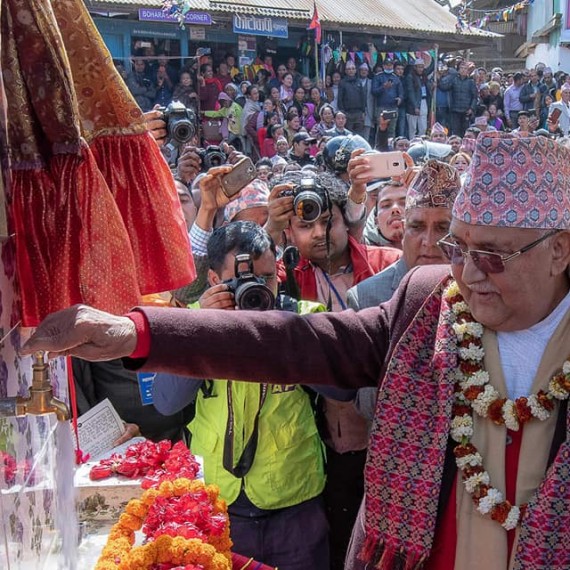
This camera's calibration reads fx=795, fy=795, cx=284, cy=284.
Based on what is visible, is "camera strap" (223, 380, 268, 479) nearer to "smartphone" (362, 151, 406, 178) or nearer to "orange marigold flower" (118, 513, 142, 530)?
"orange marigold flower" (118, 513, 142, 530)

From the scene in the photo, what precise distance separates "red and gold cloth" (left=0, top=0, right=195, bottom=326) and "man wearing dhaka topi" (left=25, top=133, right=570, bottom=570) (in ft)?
0.48

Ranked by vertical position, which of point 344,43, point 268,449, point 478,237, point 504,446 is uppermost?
point 344,43

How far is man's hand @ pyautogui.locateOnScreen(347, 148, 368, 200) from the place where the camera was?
359cm

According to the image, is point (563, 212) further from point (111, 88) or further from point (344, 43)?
point (344, 43)

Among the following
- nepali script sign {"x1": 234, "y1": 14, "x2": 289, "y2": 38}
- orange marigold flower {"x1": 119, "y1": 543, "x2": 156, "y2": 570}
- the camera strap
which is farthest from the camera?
nepali script sign {"x1": 234, "y1": 14, "x2": 289, "y2": 38}

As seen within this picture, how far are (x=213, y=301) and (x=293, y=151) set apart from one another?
31.0 ft

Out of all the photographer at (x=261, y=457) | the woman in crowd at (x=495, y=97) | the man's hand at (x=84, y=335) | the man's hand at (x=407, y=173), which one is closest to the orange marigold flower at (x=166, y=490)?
the photographer at (x=261, y=457)

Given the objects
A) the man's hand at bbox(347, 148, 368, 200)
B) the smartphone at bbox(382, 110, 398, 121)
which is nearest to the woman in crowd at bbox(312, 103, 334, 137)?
the smartphone at bbox(382, 110, 398, 121)

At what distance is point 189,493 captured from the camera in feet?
7.08

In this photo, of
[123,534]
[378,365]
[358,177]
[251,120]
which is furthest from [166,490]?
[251,120]

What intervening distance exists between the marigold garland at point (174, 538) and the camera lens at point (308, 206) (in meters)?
1.45

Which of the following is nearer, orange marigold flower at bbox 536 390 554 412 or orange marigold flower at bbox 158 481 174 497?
orange marigold flower at bbox 536 390 554 412

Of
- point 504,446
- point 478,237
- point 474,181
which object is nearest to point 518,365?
point 504,446

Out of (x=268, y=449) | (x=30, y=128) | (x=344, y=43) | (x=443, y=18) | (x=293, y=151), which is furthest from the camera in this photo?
(x=443, y=18)
